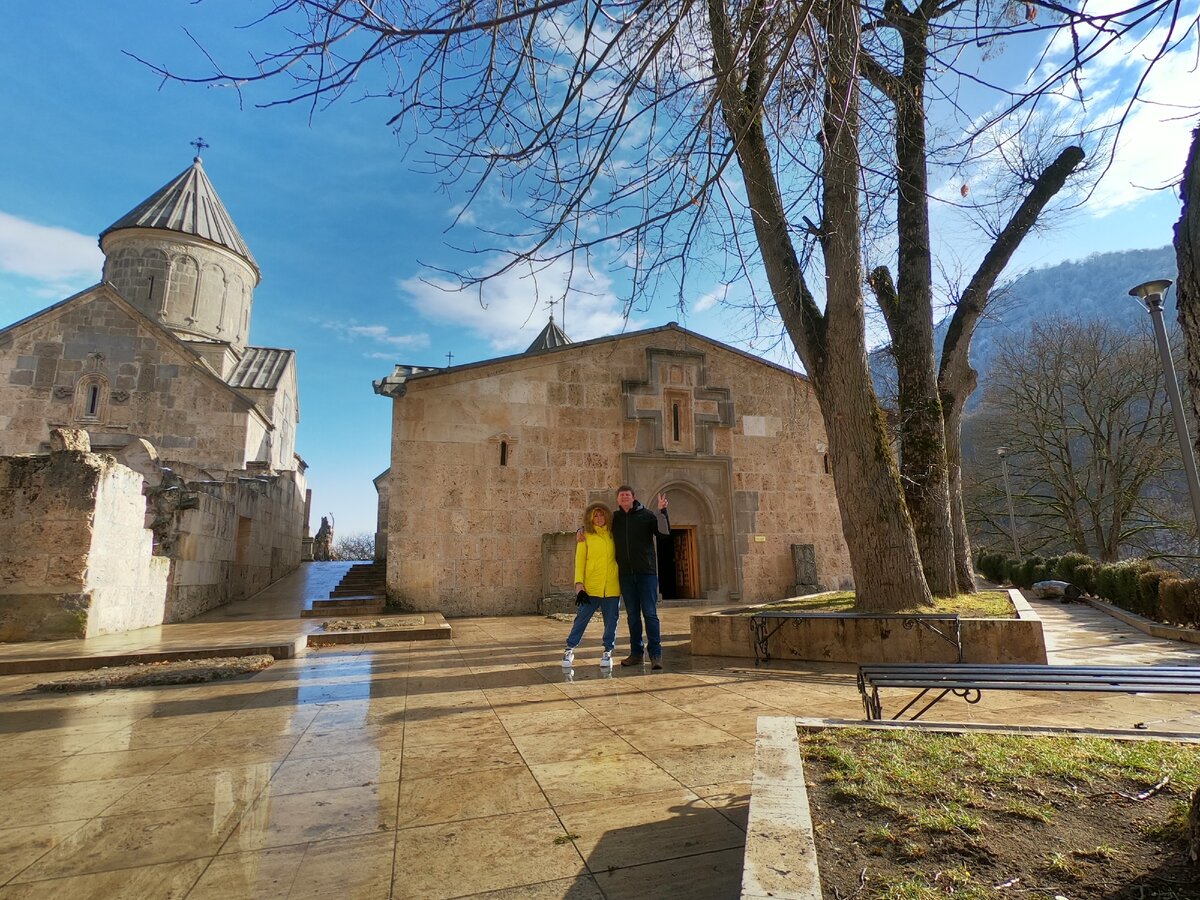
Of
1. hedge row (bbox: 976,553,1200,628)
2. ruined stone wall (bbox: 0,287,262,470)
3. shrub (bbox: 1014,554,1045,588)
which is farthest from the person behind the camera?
shrub (bbox: 1014,554,1045,588)

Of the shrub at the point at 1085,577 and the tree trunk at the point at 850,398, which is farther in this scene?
the shrub at the point at 1085,577

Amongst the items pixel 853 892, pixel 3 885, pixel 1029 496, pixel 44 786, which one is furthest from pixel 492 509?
pixel 1029 496

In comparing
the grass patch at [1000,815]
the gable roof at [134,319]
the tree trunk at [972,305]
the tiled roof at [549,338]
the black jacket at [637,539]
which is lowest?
the grass patch at [1000,815]

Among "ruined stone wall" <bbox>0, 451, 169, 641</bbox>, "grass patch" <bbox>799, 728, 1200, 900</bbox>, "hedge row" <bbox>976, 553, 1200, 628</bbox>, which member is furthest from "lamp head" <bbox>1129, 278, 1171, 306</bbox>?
"ruined stone wall" <bbox>0, 451, 169, 641</bbox>

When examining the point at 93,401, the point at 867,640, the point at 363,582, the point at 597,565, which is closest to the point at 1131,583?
the point at 867,640

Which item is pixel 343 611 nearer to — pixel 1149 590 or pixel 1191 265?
pixel 1191 265

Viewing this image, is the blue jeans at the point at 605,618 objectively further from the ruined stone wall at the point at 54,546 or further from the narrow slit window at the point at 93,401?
the narrow slit window at the point at 93,401

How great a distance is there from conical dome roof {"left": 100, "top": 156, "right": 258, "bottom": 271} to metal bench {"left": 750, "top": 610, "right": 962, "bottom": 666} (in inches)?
1012

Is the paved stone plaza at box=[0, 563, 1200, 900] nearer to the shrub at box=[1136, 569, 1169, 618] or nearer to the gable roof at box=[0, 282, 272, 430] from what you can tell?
the shrub at box=[1136, 569, 1169, 618]

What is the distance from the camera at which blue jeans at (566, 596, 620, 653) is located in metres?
5.99

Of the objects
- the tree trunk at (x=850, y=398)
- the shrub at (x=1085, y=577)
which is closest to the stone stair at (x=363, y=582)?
the tree trunk at (x=850, y=398)

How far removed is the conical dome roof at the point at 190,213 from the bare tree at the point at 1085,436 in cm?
3190

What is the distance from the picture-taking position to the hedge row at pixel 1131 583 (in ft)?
30.0

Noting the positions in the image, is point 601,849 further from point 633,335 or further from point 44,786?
point 633,335
